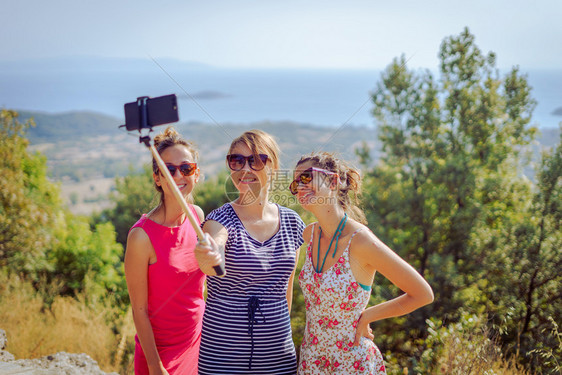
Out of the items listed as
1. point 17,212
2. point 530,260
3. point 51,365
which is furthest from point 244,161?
point 17,212

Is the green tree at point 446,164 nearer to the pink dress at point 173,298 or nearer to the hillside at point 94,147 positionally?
the pink dress at point 173,298

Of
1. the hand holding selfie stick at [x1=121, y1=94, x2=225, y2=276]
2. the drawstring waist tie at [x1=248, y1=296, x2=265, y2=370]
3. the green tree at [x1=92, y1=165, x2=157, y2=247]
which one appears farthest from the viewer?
the green tree at [x1=92, y1=165, x2=157, y2=247]

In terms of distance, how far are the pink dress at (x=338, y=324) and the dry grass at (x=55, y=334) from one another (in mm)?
4555

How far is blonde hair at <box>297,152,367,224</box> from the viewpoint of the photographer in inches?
114

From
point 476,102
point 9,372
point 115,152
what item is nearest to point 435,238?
point 476,102

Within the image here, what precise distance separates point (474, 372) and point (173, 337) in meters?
2.90

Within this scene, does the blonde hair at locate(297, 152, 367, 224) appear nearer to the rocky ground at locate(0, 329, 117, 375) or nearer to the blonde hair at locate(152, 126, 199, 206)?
the blonde hair at locate(152, 126, 199, 206)

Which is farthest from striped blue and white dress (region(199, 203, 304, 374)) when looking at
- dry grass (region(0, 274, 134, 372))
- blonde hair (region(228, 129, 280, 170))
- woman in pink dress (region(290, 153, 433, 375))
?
dry grass (region(0, 274, 134, 372))

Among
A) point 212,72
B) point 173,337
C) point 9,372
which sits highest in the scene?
point 212,72

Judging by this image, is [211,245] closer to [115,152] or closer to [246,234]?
[246,234]

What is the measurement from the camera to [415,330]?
9.80m

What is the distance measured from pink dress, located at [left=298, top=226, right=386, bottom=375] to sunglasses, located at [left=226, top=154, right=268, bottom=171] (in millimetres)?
815

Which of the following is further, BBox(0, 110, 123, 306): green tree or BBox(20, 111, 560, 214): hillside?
BBox(20, 111, 560, 214): hillside

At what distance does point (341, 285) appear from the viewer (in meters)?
2.66
